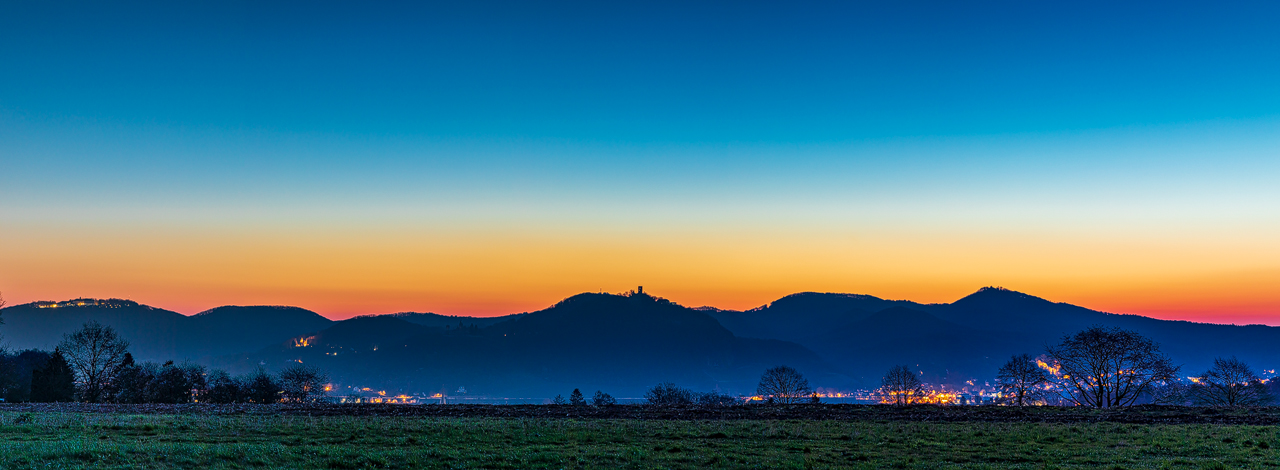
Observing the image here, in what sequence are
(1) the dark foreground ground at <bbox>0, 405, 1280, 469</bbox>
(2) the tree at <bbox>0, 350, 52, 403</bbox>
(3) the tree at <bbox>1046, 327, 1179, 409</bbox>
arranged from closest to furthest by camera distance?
1. (1) the dark foreground ground at <bbox>0, 405, 1280, 469</bbox>
2. (3) the tree at <bbox>1046, 327, 1179, 409</bbox>
3. (2) the tree at <bbox>0, 350, 52, 403</bbox>

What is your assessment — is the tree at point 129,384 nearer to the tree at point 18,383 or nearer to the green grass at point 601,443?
the tree at point 18,383

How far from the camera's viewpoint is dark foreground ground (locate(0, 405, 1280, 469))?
2164 cm

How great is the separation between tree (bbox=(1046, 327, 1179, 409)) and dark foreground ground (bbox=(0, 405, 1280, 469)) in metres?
15.0

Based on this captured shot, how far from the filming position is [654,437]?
91.7 ft

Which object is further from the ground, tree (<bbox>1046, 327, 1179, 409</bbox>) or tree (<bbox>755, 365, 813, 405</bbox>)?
tree (<bbox>1046, 327, 1179, 409</bbox>)

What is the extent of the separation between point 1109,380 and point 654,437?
45131 millimetres

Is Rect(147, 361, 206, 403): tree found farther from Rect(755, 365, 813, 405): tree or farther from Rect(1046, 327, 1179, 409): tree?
Rect(1046, 327, 1179, 409): tree

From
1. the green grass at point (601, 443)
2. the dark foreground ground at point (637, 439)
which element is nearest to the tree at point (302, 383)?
the dark foreground ground at point (637, 439)

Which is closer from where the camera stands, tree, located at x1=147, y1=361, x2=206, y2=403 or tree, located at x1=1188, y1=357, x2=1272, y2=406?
tree, located at x1=1188, y1=357, x2=1272, y2=406

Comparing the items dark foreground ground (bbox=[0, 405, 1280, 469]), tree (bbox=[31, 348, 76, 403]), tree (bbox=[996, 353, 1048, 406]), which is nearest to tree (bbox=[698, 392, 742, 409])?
dark foreground ground (bbox=[0, 405, 1280, 469])

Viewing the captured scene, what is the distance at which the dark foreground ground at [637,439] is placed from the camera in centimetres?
2164

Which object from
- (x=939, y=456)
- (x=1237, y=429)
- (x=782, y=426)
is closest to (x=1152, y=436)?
(x=1237, y=429)

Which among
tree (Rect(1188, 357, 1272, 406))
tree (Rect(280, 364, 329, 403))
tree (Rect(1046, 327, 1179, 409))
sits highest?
tree (Rect(1046, 327, 1179, 409))

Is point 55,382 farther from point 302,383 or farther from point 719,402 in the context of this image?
Answer: point 719,402
